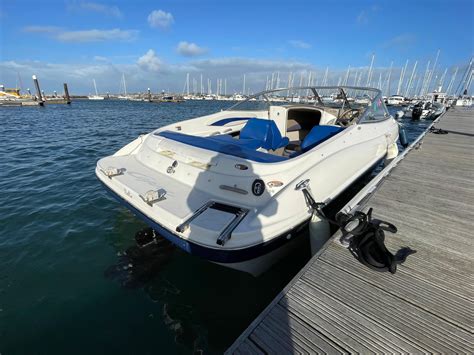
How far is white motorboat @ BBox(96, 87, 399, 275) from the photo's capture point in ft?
8.05

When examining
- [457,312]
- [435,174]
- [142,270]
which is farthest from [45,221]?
[435,174]

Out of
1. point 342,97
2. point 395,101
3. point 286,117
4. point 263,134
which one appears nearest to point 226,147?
point 263,134

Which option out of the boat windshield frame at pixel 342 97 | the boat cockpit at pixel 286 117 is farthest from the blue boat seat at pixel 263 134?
the boat windshield frame at pixel 342 97

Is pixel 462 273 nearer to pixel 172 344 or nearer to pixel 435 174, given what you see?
pixel 172 344

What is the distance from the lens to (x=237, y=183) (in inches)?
114

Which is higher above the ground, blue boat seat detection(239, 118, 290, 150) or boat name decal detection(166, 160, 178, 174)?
blue boat seat detection(239, 118, 290, 150)

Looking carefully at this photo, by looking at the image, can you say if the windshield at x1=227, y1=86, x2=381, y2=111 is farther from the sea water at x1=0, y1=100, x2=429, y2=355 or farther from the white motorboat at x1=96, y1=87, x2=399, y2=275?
the sea water at x1=0, y1=100, x2=429, y2=355

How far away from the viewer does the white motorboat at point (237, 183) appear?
2.45 meters

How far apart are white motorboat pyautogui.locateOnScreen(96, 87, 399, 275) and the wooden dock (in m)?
0.55

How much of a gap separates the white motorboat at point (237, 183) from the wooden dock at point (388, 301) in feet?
1.80

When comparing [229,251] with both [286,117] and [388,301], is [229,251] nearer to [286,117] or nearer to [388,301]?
[388,301]

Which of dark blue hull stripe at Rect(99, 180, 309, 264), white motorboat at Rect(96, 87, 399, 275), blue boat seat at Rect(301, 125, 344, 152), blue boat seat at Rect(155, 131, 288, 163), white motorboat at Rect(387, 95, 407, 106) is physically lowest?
dark blue hull stripe at Rect(99, 180, 309, 264)

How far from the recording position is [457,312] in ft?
5.90

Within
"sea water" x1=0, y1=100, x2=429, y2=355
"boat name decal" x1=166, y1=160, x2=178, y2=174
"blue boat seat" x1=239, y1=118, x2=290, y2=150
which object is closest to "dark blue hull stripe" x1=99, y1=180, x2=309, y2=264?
"sea water" x1=0, y1=100, x2=429, y2=355
